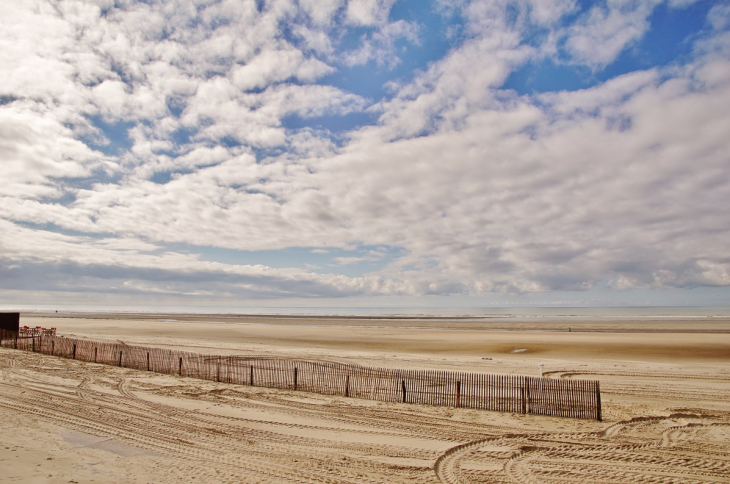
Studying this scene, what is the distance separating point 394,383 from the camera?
1841cm

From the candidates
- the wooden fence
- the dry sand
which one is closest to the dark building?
the wooden fence

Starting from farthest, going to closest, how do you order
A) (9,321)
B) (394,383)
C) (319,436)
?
(9,321)
(394,383)
(319,436)

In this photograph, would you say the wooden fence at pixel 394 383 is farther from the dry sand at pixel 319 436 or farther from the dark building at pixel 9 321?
the dark building at pixel 9 321

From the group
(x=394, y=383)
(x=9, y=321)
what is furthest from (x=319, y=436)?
(x=9, y=321)

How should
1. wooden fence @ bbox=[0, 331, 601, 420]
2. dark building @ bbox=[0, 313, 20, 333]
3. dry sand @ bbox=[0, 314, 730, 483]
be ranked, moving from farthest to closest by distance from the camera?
dark building @ bbox=[0, 313, 20, 333], wooden fence @ bbox=[0, 331, 601, 420], dry sand @ bbox=[0, 314, 730, 483]

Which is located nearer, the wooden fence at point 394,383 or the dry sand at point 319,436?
the dry sand at point 319,436

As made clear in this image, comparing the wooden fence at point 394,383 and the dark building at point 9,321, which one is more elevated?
the dark building at point 9,321

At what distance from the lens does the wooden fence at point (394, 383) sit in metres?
14.7

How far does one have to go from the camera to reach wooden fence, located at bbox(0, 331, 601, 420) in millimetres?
14672

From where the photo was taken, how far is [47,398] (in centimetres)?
1538

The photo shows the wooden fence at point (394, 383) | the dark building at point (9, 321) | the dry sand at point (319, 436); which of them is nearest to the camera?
the dry sand at point (319, 436)

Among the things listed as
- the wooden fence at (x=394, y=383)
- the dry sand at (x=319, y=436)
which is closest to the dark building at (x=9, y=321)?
the wooden fence at (x=394, y=383)

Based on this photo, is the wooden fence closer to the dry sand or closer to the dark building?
the dry sand

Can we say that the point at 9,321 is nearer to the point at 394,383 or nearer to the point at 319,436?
the point at 394,383
